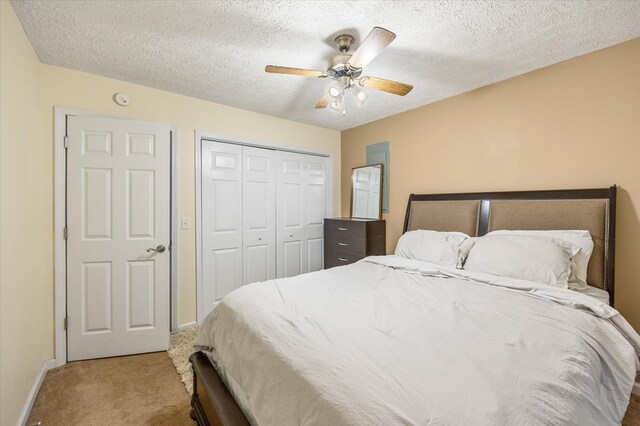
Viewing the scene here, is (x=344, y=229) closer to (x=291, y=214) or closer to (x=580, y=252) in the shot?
(x=291, y=214)

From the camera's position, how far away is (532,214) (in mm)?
2279

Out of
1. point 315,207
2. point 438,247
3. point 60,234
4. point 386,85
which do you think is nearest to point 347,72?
point 386,85

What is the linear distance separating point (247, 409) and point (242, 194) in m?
2.48

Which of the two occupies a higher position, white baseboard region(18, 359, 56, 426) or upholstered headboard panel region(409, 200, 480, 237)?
upholstered headboard panel region(409, 200, 480, 237)

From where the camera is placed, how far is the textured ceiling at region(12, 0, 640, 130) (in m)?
1.62

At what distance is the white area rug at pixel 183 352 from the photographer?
82.9 inches

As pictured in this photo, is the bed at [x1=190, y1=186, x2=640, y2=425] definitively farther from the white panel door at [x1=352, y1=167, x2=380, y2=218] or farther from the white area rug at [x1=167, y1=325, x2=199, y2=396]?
the white panel door at [x1=352, y1=167, x2=380, y2=218]

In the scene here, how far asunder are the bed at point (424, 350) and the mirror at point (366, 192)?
161cm

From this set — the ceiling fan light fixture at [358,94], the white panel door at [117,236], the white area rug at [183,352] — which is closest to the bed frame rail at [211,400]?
the white area rug at [183,352]

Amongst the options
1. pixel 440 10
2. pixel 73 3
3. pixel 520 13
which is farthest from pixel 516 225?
pixel 73 3

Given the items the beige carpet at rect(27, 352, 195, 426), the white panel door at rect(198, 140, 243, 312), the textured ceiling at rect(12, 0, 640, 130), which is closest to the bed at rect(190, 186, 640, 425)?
the beige carpet at rect(27, 352, 195, 426)

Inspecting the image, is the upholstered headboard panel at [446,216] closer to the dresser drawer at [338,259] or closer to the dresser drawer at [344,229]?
the dresser drawer at [344,229]

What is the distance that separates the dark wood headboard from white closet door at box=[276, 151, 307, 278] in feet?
4.61

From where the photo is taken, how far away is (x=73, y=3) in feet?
5.22
